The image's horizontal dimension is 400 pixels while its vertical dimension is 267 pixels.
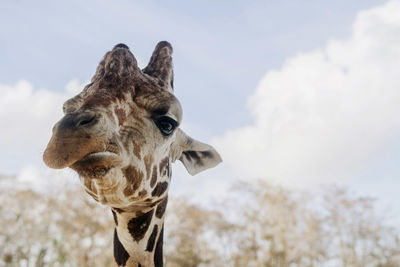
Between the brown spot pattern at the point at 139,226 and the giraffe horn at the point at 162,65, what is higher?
the giraffe horn at the point at 162,65

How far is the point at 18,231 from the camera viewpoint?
33344 mm

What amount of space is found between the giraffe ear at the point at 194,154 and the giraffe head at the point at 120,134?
735 millimetres

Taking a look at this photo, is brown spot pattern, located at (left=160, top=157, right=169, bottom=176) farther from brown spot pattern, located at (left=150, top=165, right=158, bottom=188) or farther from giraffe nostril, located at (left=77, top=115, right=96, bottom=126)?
giraffe nostril, located at (left=77, top=115, right=96, bottom=126)

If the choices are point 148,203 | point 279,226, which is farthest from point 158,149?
point 279,226

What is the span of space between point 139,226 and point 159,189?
428mm

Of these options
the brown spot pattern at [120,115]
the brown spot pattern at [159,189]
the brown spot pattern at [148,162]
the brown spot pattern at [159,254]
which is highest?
the brown spot pattern at [120,115]

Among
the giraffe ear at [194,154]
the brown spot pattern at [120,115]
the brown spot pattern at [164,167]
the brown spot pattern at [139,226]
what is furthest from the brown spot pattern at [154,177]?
the giraffe ear at [194,154]

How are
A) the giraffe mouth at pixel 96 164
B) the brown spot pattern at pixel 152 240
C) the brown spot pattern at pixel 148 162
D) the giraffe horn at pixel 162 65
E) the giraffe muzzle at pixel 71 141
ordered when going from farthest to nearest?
the giraffe horn at pixel 162 65 < the brown spot pattern at pixel 152 240 < the brown spot pattern at pixel 148 162 < the giraffe mouth at pixel 96 164 < the giraffe muzzle at pixel 71 141

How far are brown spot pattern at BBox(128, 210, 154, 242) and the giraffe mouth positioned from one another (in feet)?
3.13

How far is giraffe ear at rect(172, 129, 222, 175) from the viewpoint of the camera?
3924mm

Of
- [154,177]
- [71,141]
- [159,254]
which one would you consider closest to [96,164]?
[71,141]

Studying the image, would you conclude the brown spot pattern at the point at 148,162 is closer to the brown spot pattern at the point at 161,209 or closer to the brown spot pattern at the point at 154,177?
the brown spot pattern at the point at 154,177

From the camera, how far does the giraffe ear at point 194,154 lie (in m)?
3.92

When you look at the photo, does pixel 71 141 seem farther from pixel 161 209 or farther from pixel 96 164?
pixel 161 209
